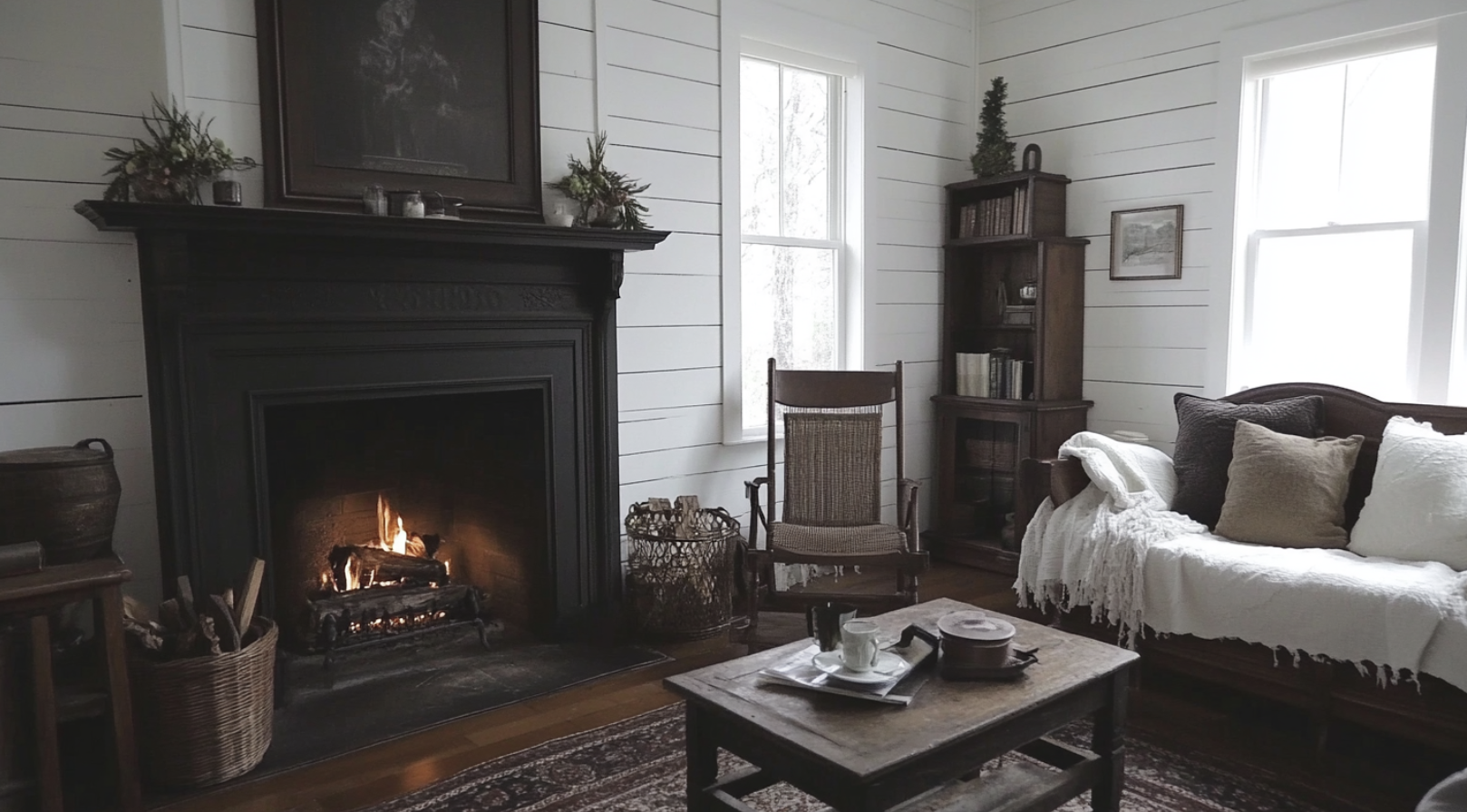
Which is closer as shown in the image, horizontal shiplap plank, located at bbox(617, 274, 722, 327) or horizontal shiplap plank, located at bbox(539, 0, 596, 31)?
horizontal shiplap plank, located at bbox(539, 0, 596, 31)

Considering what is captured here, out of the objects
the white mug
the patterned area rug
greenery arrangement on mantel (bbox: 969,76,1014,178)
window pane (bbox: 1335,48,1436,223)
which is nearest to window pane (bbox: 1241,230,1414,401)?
window pane (bbox: 1335,48,1436,223)

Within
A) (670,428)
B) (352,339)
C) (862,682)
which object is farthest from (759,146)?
(862,682)

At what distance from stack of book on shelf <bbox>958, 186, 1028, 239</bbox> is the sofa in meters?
1.23

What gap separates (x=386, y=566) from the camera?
3.49 meters

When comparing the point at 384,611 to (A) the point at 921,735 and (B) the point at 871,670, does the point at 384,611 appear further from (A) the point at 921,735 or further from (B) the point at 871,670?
(A) the point at 921,735

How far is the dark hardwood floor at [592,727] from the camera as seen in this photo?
2.43 meters

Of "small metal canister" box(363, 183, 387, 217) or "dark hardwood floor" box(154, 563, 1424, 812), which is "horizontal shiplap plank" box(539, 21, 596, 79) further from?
"dark hardwood floor" box(154, 563, 1424, 812)

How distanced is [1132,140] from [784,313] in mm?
1728

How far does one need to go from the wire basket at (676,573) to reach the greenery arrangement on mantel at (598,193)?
3.52 feet

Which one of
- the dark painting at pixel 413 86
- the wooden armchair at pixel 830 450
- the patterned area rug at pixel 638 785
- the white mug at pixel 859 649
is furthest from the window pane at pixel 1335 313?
the dark painting at pixel 413 86

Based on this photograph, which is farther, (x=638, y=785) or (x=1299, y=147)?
(x=1299, y=147)

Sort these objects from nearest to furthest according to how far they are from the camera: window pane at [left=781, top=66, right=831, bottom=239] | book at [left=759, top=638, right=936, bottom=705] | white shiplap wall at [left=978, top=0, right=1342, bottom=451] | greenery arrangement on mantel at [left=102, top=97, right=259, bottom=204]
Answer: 1. book at [left=759, top=638, right=936, bottom=705]
2. greenery arrangement on mantel at [left=102, top=97, right=259, bottom=204]
3. white shiplap wall at [left=978, top=0, right=1342, bottom=451]
4. window pane at [left=781, top=66, right=831, bottom=239]

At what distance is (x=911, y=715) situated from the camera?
1824 millimetres

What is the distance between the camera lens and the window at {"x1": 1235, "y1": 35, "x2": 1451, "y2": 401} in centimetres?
353
